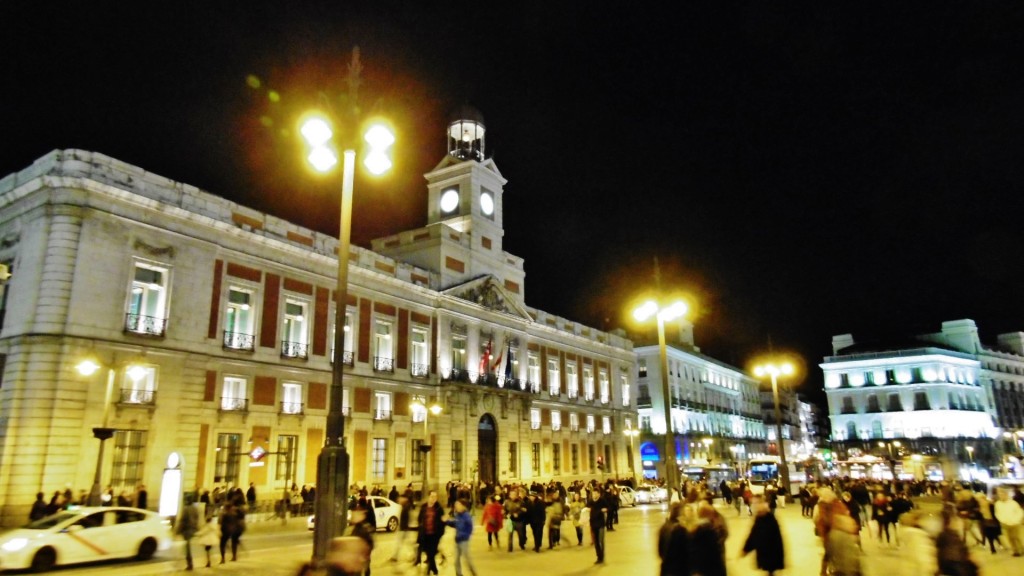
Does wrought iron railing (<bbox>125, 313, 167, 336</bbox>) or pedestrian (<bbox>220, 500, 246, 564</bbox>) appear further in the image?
wrought iron railing (<bbox>125, 313, 167, 336</bbox>)

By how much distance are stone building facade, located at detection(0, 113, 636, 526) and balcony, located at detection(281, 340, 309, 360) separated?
0.10m

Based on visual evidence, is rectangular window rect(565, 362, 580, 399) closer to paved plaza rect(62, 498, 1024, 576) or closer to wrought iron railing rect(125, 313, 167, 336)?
paved plaza rect(62, 498, 1024, 576)

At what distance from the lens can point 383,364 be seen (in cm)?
3791

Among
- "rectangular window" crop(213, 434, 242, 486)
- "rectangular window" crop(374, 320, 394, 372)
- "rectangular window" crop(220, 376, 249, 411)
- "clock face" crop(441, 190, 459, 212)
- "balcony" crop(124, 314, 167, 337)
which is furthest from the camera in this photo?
"clock face" crop(441, 190, 459, 212)

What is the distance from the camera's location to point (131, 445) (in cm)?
2609

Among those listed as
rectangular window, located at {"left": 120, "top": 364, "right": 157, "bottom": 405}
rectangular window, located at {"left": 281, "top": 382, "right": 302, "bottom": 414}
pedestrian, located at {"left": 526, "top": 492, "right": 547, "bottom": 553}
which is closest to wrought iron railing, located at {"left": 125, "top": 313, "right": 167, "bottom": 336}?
rectangular window, located at {"left": 120, "top": 364, "right": 157, "bottom": 405}

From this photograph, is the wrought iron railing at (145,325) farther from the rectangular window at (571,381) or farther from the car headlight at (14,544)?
the rectangular window at (571,381)

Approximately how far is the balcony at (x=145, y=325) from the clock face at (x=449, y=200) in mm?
24524

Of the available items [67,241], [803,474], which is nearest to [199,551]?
[67,241]

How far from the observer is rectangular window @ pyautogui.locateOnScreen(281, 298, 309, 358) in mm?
33094

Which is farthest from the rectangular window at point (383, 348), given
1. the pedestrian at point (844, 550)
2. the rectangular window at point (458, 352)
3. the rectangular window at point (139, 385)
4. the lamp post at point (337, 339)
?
the pedestrian at point (844, 550)

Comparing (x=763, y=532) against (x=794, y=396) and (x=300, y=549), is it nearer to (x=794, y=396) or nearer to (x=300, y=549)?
(x=300, y=549)

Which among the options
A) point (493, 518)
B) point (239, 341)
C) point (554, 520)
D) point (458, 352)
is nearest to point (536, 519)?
point (554, 520)

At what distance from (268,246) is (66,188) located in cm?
878
